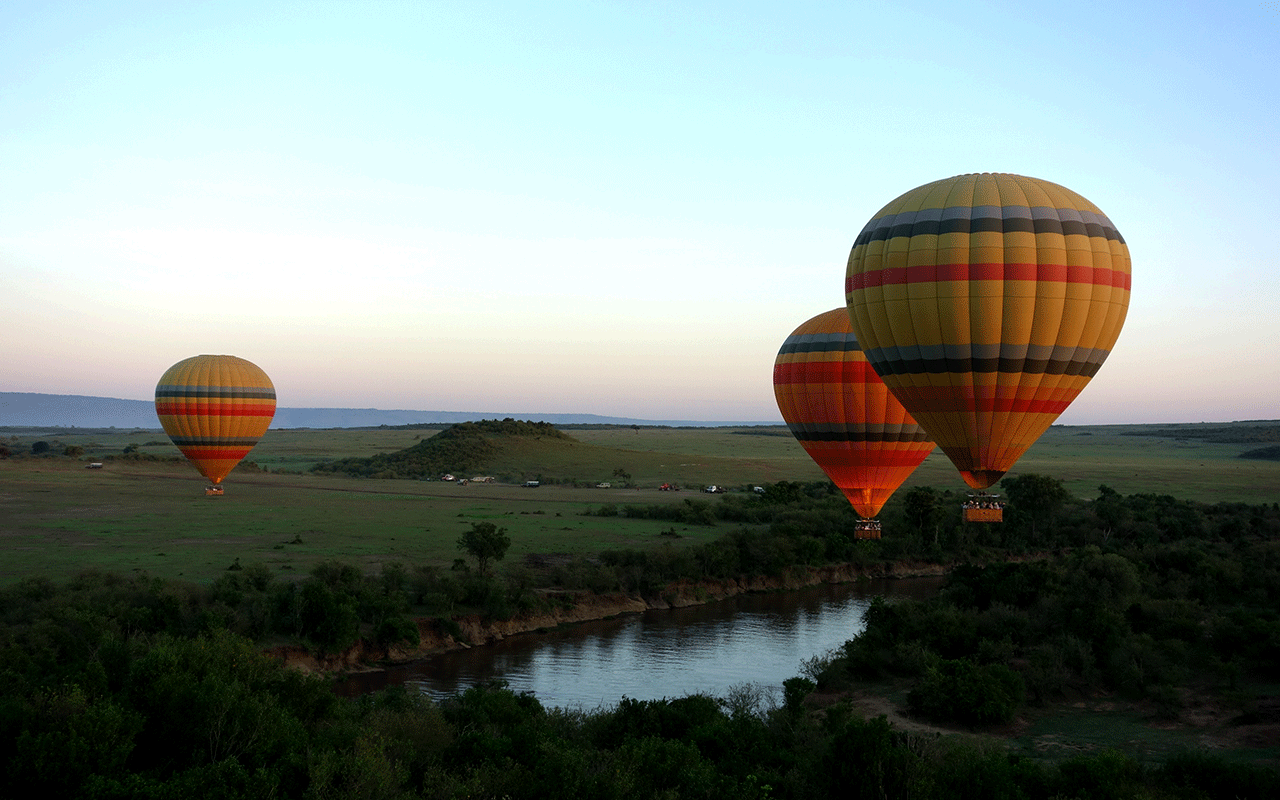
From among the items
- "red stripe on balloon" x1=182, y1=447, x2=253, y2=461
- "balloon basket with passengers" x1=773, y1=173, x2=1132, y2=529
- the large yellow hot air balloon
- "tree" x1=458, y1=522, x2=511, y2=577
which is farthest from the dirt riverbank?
"red stripe on balloon" x1=182, y1=447, x2=253, y2=461

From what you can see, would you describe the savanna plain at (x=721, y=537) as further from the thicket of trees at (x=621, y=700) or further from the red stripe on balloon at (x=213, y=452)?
the red stripe on balloon at (x=213, y=452)

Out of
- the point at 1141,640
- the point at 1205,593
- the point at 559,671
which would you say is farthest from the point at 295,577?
the point at 1205,593

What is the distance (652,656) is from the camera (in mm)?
34531

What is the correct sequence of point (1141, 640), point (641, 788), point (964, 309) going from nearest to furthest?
point (641, 788) → point (964, 309) → point (1141, 640)

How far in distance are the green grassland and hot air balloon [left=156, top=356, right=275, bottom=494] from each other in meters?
3.97

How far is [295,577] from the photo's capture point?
128 feet

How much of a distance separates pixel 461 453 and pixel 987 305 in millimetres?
94140

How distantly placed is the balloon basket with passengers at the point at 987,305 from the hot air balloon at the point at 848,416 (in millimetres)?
6309

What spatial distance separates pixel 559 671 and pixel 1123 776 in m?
18.5

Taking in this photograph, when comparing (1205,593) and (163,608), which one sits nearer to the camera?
(163,608)

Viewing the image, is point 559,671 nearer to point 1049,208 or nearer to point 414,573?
point 414,573

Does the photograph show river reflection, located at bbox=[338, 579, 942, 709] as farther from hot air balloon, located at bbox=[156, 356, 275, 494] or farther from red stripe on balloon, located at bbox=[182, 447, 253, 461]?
red stripe on balloon, located at bbox=[182, 447, 253, 461]

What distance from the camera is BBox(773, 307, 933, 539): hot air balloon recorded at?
3341 cm

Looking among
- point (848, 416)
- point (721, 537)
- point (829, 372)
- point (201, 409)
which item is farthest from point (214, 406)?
point (848, 416)
